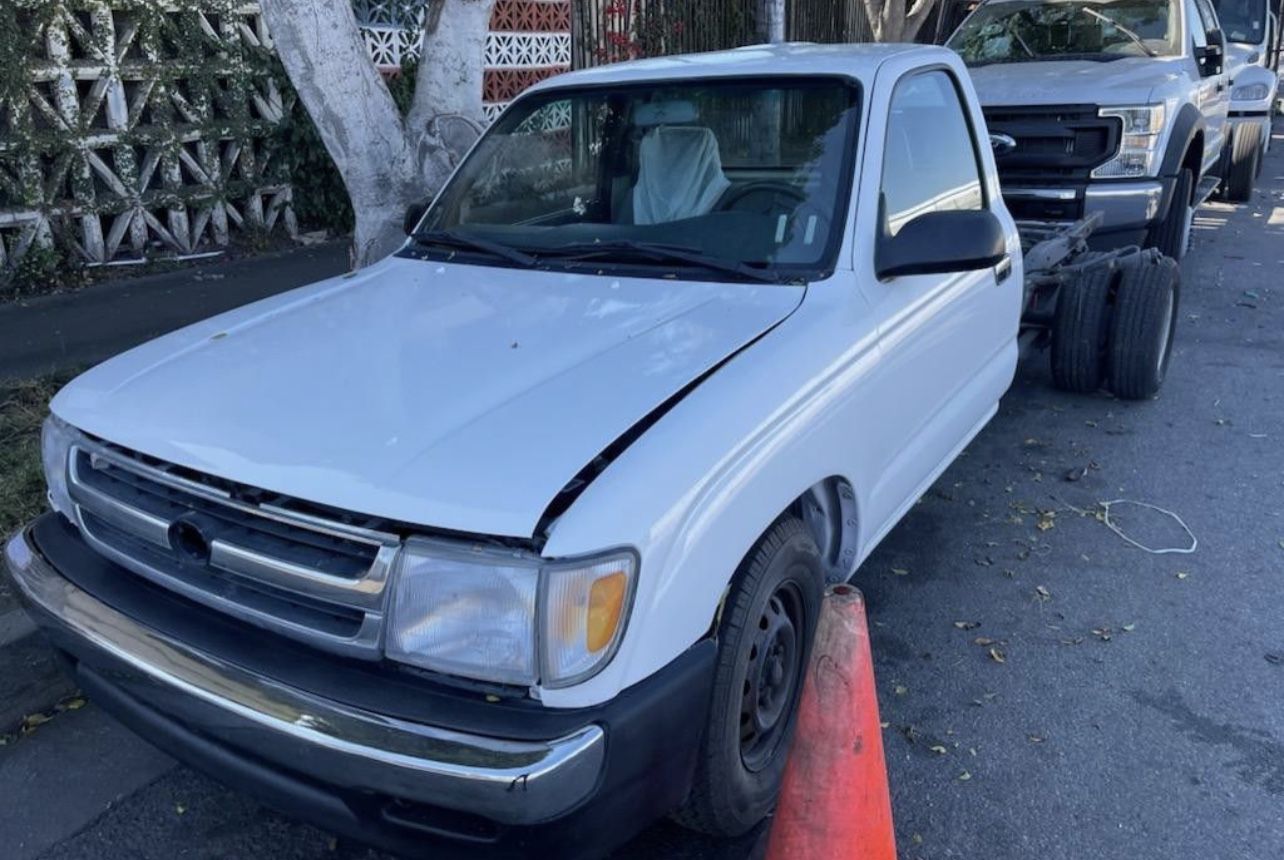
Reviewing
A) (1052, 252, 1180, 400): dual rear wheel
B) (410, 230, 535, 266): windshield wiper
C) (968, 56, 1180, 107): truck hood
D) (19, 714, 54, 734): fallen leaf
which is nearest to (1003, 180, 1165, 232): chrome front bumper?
(968, 56, 1180, 107): truck hood

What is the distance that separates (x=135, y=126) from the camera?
7.69 meters

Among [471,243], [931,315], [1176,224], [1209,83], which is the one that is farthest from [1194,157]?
[471,243]

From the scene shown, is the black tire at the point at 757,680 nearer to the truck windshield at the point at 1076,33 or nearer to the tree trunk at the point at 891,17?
→ the truck windshield at the point at 1076,33

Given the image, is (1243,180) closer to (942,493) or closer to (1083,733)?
(942,493)

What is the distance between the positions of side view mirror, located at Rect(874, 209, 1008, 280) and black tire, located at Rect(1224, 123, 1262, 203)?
30.8 ft

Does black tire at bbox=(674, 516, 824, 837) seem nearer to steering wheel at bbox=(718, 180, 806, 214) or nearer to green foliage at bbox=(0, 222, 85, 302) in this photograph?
steering wheel at bbox=(718, 180, 806, 214)

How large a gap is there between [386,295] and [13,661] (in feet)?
5.16

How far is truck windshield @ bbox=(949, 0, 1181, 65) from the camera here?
798 centimetres

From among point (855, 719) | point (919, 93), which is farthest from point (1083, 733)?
point (919, 93)

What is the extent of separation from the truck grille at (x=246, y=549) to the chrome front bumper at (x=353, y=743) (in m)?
0.13

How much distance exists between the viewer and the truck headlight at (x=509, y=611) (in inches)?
82.2

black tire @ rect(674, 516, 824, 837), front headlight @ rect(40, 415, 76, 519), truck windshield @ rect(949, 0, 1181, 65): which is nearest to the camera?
black tire @ rect(674, 516, 824, 837)

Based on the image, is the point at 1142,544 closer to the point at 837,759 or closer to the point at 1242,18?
the point at 837,759

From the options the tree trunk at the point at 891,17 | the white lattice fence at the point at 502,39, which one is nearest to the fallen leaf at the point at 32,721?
the white lattice fence at the point at 502,39
